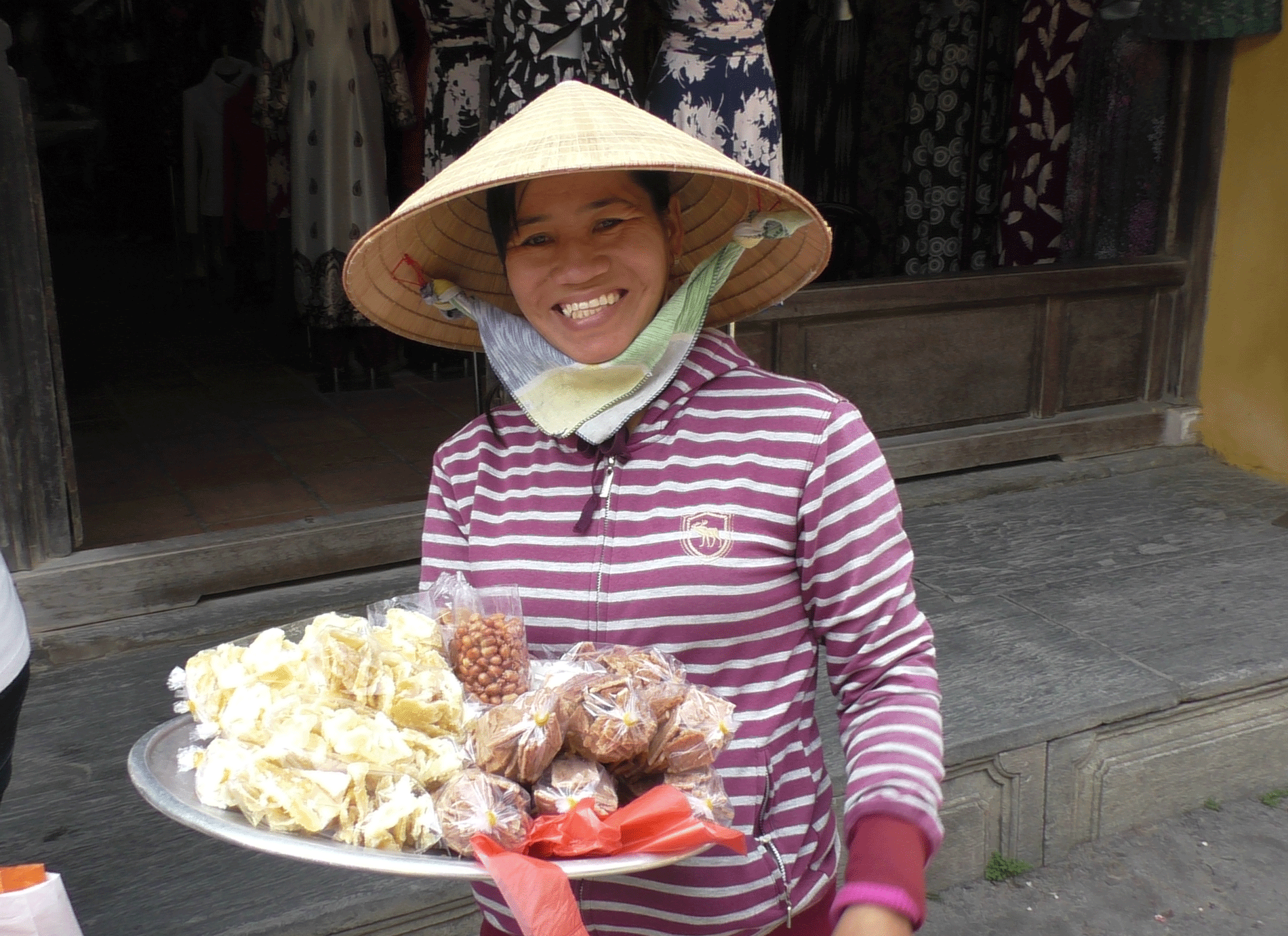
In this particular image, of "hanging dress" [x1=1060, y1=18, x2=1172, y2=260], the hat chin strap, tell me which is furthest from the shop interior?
the hat chin strap

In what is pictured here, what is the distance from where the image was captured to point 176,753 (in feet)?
4.29

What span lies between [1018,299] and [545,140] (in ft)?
13.1

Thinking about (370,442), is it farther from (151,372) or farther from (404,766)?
(404,766)

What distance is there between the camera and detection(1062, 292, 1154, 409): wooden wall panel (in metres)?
5.17

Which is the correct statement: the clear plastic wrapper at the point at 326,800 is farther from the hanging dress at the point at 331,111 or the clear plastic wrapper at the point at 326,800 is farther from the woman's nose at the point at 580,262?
the hanging dress at the point at 331,111

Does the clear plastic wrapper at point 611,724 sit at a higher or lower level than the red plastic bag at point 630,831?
higher

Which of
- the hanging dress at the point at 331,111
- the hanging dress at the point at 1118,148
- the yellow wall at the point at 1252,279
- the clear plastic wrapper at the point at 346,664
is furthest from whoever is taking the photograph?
the hanging dress at the point at 331,111

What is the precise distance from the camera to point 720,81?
3.56 m

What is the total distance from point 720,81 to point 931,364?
1.84m

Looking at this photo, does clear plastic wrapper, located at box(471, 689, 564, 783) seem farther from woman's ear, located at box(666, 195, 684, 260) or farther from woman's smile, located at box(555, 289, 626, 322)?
woman's ear, located at box(666, 195, 684, 260)

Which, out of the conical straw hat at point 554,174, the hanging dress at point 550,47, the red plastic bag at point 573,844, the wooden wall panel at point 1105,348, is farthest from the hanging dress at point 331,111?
the red plastic bag at point 573,844

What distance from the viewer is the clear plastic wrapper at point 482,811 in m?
1.12

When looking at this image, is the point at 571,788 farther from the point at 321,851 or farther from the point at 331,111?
the point at 331,111

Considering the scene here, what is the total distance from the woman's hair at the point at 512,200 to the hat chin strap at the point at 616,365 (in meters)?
0.10
